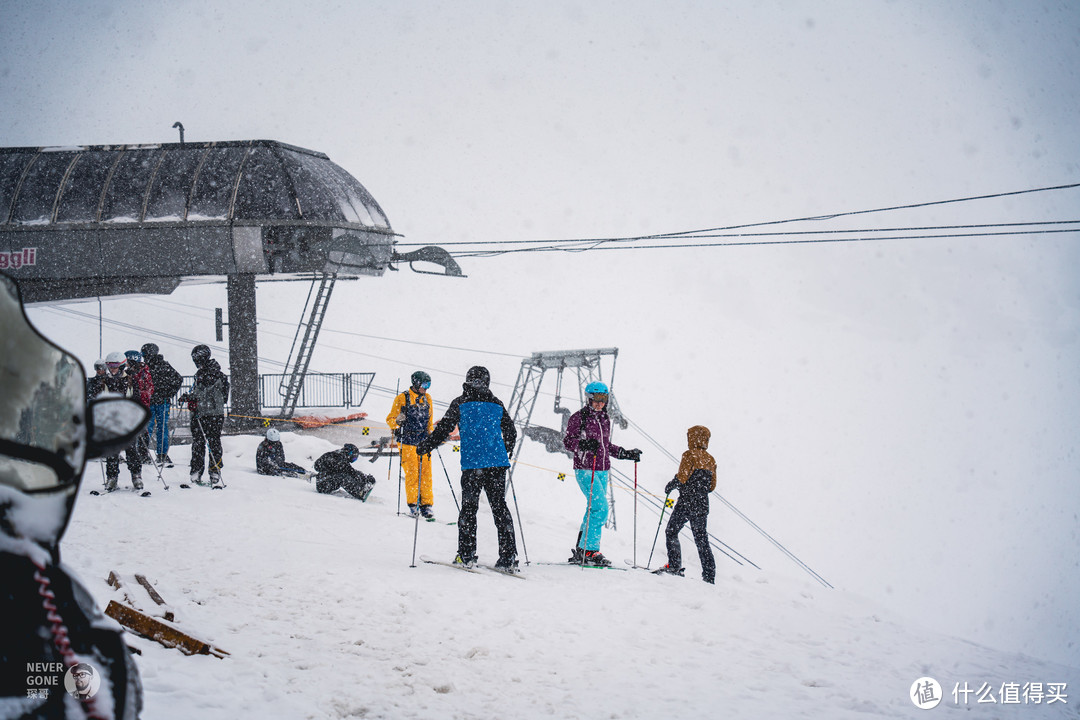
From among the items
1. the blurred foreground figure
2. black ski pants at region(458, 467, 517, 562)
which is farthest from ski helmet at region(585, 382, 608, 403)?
the blurred foreground figure

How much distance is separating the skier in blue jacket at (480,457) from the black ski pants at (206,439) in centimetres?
526

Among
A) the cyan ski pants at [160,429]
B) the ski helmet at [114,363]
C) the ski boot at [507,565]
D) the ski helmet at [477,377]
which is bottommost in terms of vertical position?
the ski boot at [507,565]

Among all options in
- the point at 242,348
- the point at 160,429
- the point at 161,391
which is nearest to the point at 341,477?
the point at 161,391

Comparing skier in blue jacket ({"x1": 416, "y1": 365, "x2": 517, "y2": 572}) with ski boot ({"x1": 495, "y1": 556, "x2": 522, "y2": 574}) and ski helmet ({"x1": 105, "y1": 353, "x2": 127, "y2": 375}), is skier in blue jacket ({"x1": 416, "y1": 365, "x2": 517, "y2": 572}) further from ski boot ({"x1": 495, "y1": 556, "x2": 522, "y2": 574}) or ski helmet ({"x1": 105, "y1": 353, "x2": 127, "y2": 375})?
ski helmet ({"x1": 105, "y1": 353, "x2": 127, "y2": 375})

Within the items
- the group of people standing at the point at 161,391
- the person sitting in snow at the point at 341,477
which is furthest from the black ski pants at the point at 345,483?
the group of people standing at the point at 161,391

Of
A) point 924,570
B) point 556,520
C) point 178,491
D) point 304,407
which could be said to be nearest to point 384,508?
point 178,491

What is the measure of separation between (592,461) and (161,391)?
22.7 ft

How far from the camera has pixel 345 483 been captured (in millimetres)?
12094

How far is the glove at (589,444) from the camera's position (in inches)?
325

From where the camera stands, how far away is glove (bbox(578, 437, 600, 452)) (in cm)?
825

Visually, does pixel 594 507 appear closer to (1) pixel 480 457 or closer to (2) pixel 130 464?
(1) pixel 480 457

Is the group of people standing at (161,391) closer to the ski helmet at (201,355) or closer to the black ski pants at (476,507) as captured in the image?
the ski helmet at (201,355)

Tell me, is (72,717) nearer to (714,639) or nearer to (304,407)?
(714,639)

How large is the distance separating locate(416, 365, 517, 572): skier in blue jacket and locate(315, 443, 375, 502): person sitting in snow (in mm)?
5181
